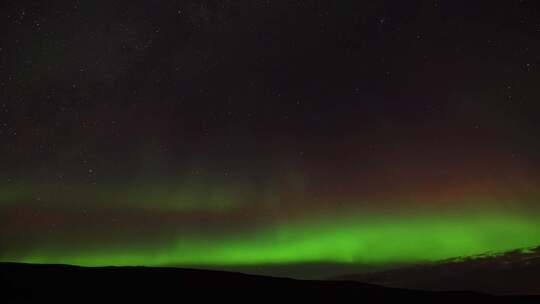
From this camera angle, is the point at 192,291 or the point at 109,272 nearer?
the point at 192,291

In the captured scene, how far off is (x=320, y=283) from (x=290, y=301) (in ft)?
19.3

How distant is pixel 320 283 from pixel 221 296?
Result: 811 centimetres

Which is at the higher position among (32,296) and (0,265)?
(0,265)

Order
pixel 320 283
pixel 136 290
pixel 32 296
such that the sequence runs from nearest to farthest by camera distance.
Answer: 1. pixel 32 296
2. pixel 136 290
3. pixel 320 283

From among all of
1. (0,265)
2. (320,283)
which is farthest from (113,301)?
(320,283)

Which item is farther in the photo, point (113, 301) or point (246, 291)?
point (246, 291)

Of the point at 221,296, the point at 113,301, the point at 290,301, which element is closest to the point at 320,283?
the point at 290,301

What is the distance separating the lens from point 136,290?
86.6 feet

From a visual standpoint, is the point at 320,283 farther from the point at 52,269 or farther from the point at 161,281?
the point at 52,269

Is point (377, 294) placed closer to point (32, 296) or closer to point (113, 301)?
point (113, 301)

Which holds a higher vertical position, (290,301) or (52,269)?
(52,269)

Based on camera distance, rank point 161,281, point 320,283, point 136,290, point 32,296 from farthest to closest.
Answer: point 320,283
point 161,281
point 136,290
point 32,296

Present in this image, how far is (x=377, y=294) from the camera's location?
30531 millimetres

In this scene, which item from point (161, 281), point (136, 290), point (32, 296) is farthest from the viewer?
point (161, 281)
